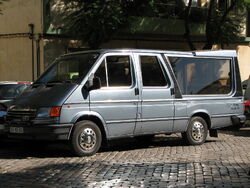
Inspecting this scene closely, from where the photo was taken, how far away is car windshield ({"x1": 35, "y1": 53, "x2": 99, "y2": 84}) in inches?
370

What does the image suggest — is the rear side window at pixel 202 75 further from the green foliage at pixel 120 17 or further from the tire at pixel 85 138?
the green foliage at pixel 120 17

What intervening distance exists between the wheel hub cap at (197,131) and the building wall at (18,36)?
1158 cm

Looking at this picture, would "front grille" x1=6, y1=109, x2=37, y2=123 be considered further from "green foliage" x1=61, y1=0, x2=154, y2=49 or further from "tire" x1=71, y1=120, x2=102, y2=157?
"green foliage" x1=61, y1=0, x2=154, y2=49

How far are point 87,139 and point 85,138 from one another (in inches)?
1.8

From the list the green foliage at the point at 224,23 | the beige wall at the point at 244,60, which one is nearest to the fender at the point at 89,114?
the green foliage at the point at 224,23

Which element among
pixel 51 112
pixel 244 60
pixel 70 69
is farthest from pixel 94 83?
pixel 244 60

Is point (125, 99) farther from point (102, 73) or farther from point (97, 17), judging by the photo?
point (97, 17)

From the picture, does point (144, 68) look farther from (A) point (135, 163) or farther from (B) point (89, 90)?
(A) point (135, 163)

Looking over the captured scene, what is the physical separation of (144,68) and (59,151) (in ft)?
8.21

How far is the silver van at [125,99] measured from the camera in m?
9.05

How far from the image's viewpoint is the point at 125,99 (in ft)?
31.8

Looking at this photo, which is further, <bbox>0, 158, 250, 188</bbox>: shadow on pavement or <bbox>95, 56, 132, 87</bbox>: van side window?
<bbox>95, 56, 132, 87</bbox>: van side window

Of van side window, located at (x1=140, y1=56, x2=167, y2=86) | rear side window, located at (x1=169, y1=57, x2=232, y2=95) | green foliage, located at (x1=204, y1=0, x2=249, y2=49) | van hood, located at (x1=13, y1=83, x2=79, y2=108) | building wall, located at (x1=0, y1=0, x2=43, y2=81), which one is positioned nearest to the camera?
van hood, located at (x1=13, y1=83, x2=79, y2=108)

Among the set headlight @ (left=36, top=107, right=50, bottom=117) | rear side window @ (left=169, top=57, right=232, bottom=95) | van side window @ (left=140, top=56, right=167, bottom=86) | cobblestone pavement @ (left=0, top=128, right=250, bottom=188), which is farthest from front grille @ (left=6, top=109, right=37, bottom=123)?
rear side window @ (left=169, top=57, right=232, bottom=95)
